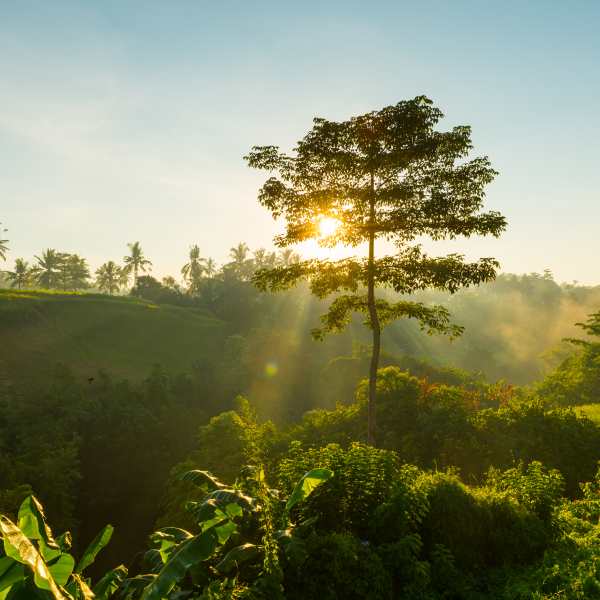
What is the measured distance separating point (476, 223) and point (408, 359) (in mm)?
21150

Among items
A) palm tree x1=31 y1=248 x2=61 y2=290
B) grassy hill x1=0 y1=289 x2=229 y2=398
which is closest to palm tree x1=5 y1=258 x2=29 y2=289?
palm tree x1=31 y1=248 x2=61 y2=290

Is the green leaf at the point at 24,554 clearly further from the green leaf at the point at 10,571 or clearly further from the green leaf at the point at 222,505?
the green leaf at the point at 222,505

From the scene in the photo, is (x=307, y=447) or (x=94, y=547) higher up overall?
(x=94, y=547)

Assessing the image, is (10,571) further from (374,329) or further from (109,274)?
(109,274)

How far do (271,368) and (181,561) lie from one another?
33.3 metres

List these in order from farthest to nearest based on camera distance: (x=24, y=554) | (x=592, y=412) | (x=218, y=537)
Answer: (x=592, y=412)
(x=218, y=537)
(x=24, y=554)

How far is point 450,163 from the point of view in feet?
32.8

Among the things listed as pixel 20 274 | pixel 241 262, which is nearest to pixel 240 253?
pixel 241 262

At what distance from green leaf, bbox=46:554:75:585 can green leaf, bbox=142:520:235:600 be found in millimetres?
765

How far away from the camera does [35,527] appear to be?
373 centimetres

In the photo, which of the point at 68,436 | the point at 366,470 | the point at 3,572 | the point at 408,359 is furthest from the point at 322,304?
the point at 3,572

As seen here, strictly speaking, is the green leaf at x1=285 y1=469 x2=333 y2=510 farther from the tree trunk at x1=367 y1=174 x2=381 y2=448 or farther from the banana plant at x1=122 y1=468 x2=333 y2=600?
the tree trunk at x1=367 y1=174 x2=381 y2=448

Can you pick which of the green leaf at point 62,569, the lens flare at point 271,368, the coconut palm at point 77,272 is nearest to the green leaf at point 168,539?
the green leaf at point 62,569

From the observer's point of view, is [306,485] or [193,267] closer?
[306,485]
